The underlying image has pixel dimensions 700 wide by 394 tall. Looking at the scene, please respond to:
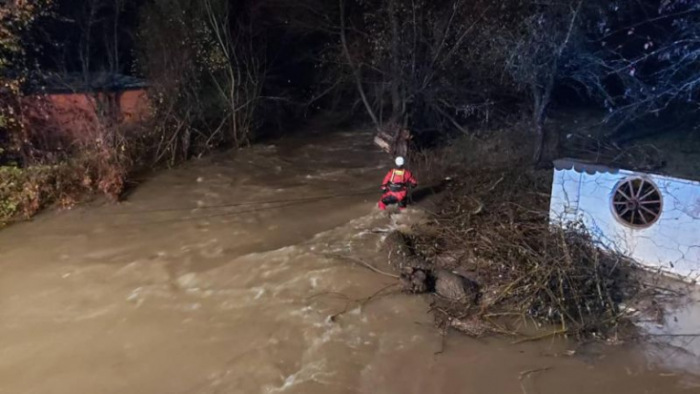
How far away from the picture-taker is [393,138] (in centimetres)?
1271

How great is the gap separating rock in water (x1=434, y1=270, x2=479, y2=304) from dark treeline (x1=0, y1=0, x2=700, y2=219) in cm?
487

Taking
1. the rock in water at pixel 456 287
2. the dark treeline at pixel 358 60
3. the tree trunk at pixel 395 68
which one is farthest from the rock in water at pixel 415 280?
the tree trunk at pixel 395 68

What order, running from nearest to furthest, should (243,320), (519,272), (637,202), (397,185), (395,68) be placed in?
1. (243,320)
2. (519,272)
3. (637,202)
4. (397,185)
5. (395,68)

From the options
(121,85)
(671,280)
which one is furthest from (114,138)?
(671,280)

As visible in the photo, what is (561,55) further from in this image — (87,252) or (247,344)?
(87,252)

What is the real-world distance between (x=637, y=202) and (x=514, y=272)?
1904mm

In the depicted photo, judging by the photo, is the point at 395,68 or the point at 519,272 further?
the point at 395,68

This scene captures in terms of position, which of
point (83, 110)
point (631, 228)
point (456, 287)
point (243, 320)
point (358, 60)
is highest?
point (358, 60)

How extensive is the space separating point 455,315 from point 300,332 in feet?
6.06

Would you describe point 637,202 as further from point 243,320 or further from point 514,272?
point 243,320

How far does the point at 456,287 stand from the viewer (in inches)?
272

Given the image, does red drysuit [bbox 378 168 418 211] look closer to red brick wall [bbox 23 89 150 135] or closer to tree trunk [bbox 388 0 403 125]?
tree trunk [bbox 388 0 403 125]

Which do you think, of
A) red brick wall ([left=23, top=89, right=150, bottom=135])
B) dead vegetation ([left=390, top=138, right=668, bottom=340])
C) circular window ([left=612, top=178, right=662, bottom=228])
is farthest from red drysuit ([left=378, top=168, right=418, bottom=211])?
red brick wall ([left=23, top=89, right=150, bottom=135])

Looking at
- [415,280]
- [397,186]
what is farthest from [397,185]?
[415,280]
